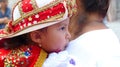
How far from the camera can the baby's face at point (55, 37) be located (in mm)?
1341

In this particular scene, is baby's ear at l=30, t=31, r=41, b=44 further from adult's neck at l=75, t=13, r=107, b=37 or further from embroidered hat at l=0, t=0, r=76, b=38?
adult's neck at l=75, t=13, r=107, b=37

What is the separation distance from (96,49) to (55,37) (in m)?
0.20

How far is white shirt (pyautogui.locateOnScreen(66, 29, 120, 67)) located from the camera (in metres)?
1.43

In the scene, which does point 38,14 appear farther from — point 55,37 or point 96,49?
point 96,49

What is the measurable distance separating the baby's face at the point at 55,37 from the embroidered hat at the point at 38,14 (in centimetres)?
5

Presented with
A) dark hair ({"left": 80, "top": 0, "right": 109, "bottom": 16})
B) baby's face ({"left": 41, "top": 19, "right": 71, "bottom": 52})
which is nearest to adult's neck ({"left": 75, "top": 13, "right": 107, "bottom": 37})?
dark hair ({"left": 80, "top": 0, "right": 109, "bottom": 16})

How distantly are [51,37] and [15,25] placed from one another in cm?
14

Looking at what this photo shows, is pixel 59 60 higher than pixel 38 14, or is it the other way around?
pixel 38 14

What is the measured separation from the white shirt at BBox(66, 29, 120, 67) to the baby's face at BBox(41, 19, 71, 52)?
0.38 feet

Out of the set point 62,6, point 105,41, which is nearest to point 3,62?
point 62,6

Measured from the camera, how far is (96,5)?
162 centimetres

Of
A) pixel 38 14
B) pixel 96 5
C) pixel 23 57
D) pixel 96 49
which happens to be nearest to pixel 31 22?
pixel 38 14

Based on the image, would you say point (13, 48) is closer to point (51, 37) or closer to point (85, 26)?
point (51, 37)

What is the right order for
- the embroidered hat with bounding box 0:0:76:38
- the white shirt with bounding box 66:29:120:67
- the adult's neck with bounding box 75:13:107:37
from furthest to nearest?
the adult's neck with bounding box 75:13:107:37, the white shirt with bounding box 66:29:120:67, the embroidered hat with bounding box 0:0:76:38
